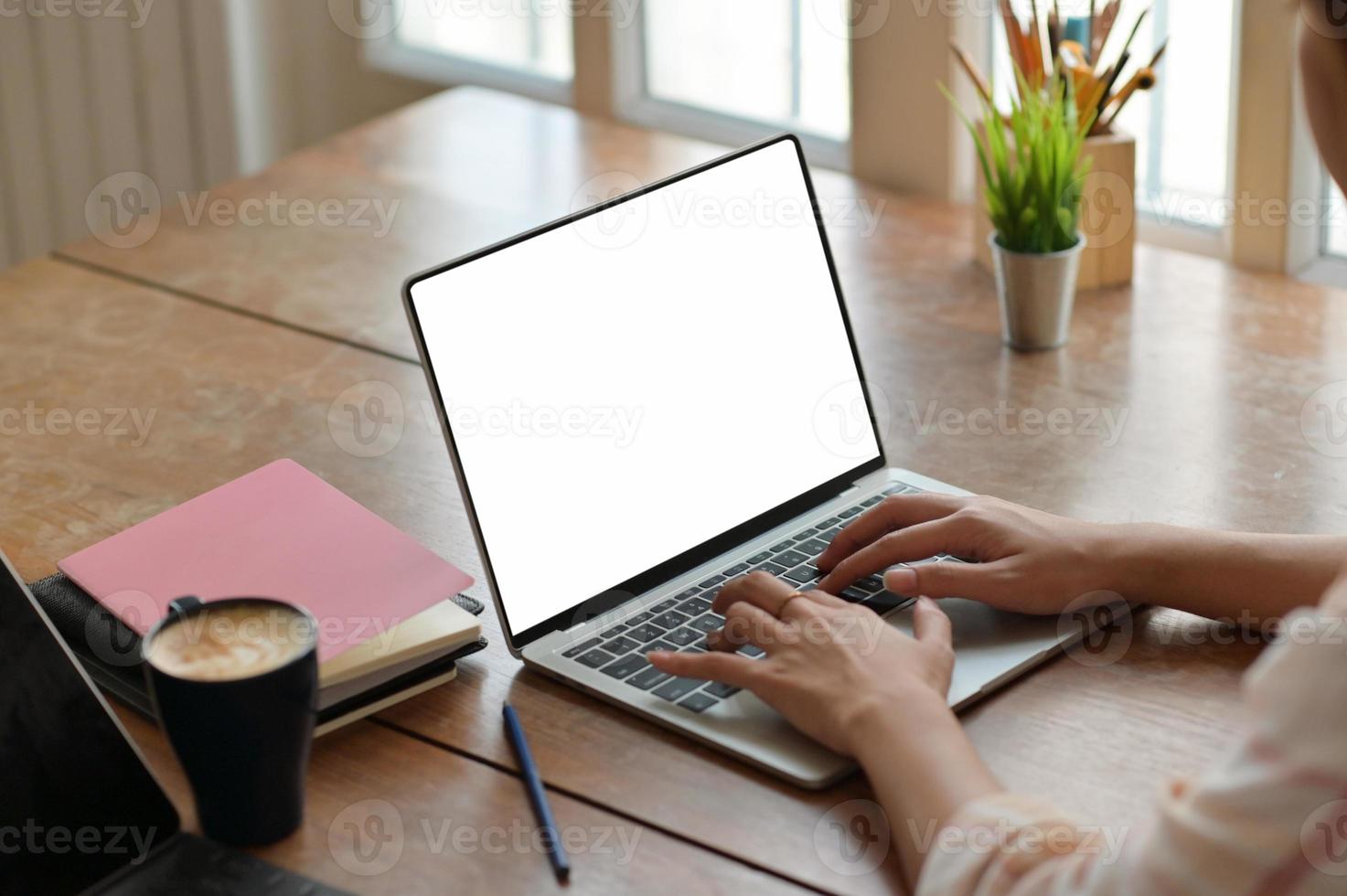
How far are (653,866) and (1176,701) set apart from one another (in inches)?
13.0

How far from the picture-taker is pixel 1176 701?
0.91 meters

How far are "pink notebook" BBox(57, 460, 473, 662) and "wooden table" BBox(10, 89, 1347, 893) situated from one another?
0.20 feet

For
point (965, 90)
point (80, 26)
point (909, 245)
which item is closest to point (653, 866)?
point (909, 245)

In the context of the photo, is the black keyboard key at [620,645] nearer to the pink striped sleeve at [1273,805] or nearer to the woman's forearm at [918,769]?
the woman's forearm at [918,769]

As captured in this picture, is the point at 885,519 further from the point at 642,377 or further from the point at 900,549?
the point at 642,377

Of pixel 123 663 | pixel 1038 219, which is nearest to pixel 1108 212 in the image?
pixel 1038 219

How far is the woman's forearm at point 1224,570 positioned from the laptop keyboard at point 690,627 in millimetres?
148

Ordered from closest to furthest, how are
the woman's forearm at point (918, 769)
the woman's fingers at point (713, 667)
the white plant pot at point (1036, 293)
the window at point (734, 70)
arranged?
1. the woman's forearm at point (918, 769)
2. the woman's fingers at point (713, 667)
3. the white plant pot at point (1036, 293)
4. the window at point (734, 70)

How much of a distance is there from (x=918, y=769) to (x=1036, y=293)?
73 centimetres

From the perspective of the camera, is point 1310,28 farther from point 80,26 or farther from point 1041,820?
point 80,26

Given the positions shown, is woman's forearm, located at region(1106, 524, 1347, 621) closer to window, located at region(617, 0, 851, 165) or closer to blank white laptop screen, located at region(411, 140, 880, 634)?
blank white laptop screen, located at region(411, 140, 880, 634)

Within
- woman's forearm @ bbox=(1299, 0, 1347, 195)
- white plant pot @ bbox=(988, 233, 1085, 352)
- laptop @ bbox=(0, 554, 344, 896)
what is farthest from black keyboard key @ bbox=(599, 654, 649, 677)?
white plant pot @ bbox=(988, 233, 1085, 352)

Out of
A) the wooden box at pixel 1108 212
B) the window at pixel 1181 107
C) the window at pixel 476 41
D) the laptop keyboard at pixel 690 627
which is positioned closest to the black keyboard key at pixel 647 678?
the laptop keyboard at pixel 690 627

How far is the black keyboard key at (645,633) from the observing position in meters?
0.97
